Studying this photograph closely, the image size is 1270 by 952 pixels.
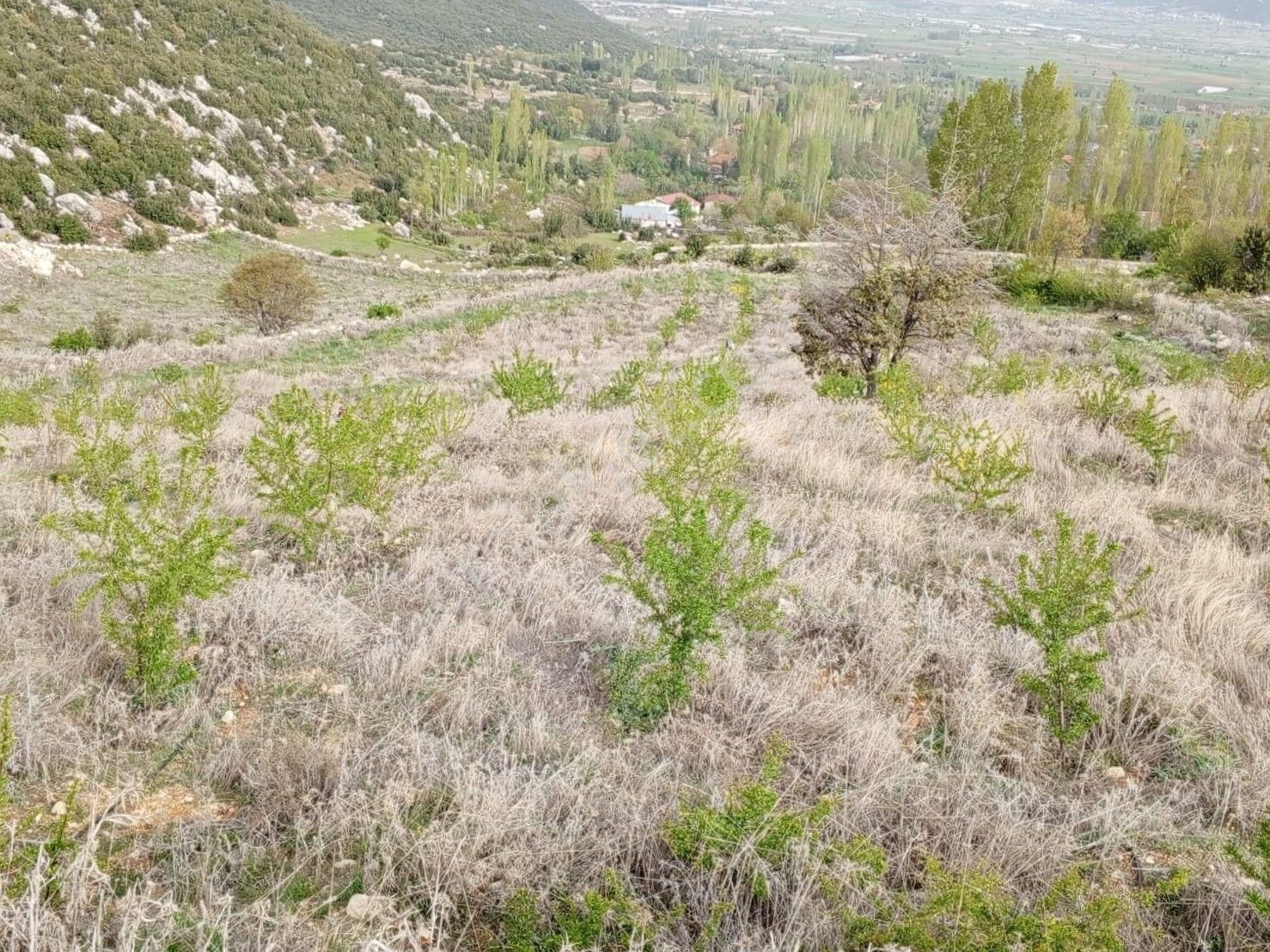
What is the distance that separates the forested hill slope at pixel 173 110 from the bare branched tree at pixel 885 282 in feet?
101

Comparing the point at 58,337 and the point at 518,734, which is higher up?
the point at 518,734

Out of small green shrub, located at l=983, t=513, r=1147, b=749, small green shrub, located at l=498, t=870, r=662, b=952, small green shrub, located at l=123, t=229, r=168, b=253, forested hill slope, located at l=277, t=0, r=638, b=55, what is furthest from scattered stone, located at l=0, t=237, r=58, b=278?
forested hill slope, located at l=277, t=0, r=638, b=55

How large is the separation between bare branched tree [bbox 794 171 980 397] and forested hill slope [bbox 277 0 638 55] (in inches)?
4862

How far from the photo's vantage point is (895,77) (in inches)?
6486

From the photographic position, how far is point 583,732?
2.52m

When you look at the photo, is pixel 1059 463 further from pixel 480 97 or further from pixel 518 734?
pixel 480 97

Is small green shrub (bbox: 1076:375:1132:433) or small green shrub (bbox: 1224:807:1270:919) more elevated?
small green shrub (bbox: 1224:807:1270:919)

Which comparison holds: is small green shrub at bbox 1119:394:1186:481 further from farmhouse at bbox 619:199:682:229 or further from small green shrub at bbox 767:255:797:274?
farmhouse at bbox 619:199:682:229

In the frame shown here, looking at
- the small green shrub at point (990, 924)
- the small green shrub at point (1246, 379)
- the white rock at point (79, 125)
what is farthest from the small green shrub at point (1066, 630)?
the white rock at point (79, 125)

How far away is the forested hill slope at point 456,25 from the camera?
118 meters

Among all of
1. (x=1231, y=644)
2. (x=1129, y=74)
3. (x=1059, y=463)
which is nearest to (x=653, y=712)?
(x=1231, y=644)

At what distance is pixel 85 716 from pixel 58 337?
17.8 metres

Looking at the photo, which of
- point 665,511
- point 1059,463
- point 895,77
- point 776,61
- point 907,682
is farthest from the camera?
point 776,61

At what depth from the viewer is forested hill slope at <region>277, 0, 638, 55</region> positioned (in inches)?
4656
